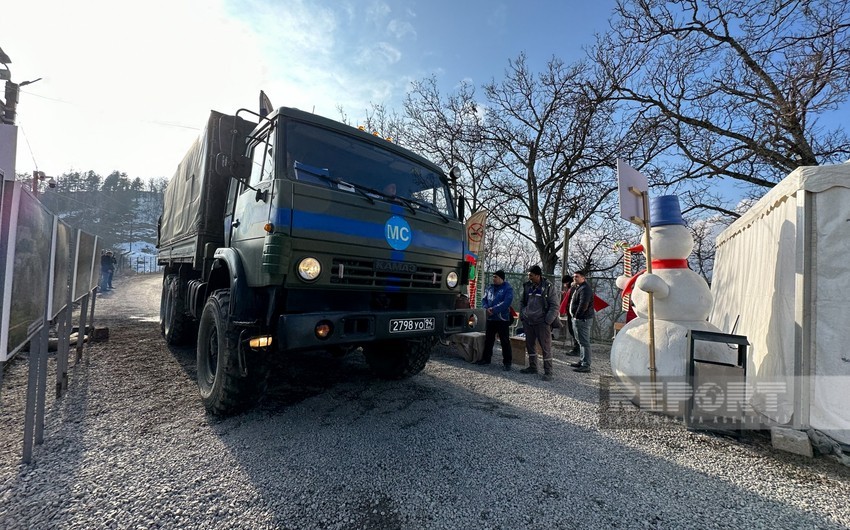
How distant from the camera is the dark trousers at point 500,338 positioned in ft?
20.4

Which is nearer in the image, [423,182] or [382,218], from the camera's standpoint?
[382,218]

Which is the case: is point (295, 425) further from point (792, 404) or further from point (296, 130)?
point (792, 404)

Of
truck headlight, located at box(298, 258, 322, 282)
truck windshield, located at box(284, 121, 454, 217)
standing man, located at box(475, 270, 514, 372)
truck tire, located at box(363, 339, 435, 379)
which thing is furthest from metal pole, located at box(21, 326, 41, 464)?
standing man, located at box(475, 270, 514, 372)

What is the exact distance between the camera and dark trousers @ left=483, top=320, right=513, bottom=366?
6.22 metres

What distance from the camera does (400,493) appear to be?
242 centimetres

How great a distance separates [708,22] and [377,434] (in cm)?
1350

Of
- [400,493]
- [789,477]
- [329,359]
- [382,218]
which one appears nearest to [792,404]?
[789,477]

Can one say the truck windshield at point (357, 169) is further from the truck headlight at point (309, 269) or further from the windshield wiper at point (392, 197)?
the truck headlight at point (309, 269)

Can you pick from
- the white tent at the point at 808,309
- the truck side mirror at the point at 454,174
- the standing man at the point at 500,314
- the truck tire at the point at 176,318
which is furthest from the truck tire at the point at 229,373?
the white tent at the point at 808,309

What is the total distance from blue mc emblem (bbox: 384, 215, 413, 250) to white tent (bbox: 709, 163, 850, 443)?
3655 millimetres

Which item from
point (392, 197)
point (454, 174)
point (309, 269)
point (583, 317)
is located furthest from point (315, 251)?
point (583, 317)

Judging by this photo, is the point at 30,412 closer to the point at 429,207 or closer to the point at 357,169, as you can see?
the point at 357,169

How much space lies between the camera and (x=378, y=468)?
272cm

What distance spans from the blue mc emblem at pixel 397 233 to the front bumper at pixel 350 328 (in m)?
0.66
